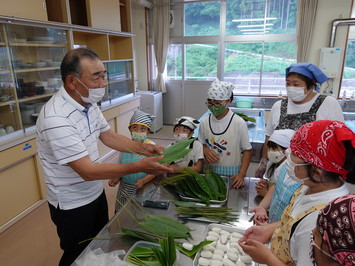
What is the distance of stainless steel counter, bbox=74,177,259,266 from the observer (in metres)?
1.18

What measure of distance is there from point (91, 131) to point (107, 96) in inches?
120

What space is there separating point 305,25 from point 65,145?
5.02m

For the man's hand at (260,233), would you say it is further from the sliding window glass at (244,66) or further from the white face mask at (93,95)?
the sliding window glass at (244,66)

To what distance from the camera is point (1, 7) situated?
2.41m

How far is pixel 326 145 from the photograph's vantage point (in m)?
0.81

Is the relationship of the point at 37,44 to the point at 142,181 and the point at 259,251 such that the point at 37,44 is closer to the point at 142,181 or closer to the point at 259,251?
the point at 142,181

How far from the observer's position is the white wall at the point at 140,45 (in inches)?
233

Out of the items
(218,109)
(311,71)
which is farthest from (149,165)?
(311,71)

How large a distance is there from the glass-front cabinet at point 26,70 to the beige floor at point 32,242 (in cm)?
95

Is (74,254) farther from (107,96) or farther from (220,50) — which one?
(220,50)

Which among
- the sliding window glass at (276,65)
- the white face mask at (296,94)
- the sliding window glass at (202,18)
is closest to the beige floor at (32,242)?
the white face mask at (296,94)

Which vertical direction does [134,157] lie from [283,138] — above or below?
below

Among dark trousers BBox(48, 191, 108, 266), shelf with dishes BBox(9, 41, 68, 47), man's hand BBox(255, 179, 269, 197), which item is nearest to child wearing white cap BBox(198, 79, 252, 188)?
man's hand BBox(255, 179, 269, 197)

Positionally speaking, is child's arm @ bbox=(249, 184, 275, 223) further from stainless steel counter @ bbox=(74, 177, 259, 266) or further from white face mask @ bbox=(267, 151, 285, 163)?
white face mask @ bbox=(267, 151, 285, 163)
